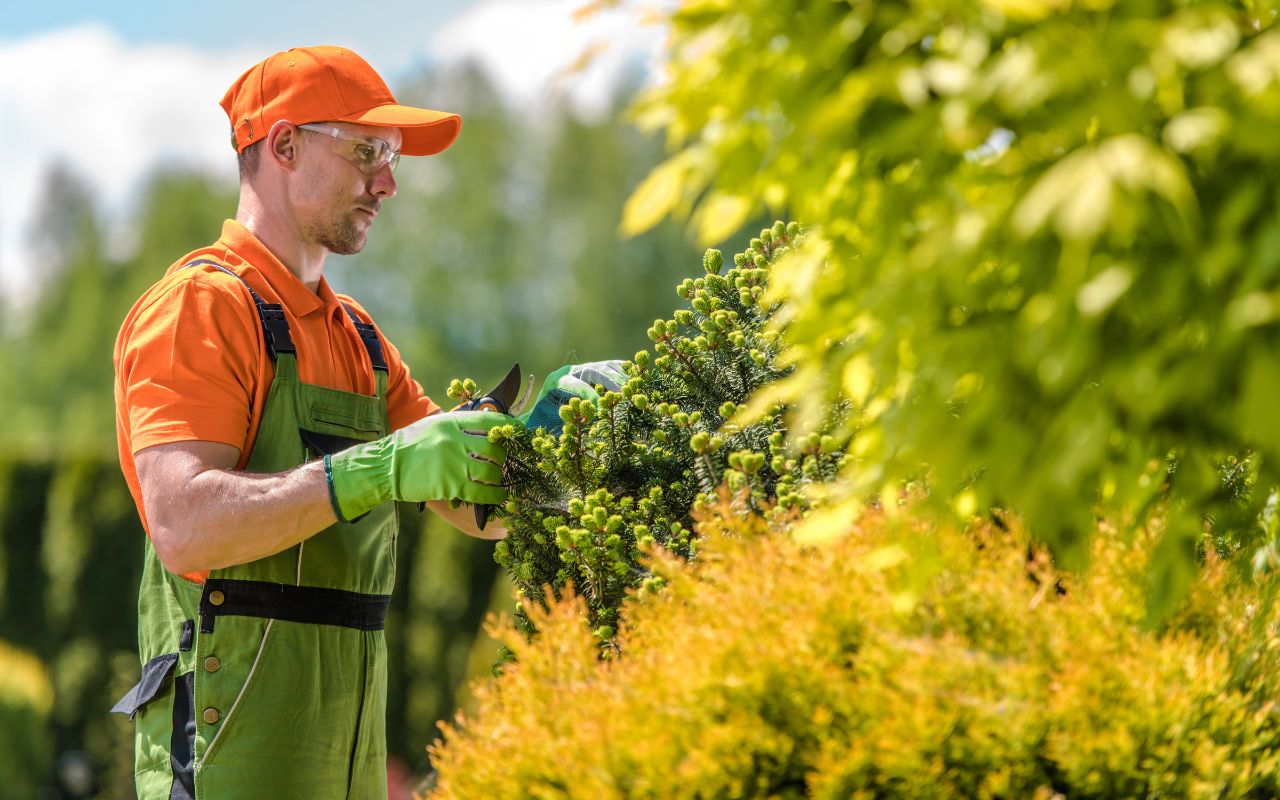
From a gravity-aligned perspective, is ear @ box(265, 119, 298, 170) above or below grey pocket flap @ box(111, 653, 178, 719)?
above

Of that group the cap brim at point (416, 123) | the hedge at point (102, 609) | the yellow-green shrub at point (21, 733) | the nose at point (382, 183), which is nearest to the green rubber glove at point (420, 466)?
the nose at point (382, 183)

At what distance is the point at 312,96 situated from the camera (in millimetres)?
3148

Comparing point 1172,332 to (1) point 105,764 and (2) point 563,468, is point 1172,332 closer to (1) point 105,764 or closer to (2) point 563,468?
(2) point 563,468

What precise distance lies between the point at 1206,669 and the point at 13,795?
9310 millimetres

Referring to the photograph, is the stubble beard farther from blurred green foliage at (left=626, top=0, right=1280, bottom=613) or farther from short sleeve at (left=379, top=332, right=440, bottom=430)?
blurred green foliage at (left=626, top=0, right=1280, bottom=613)

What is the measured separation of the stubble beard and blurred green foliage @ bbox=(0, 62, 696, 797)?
577 cm

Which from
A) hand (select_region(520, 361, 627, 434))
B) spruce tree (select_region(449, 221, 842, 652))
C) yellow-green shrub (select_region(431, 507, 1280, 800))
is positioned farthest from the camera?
hand (select_region(520, 361, 627, 434))

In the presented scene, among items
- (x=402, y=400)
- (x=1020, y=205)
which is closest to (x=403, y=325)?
(x=402, y=400)

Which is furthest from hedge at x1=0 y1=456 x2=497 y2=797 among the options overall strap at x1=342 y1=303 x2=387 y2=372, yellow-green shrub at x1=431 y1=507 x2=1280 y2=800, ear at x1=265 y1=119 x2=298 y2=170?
yellow-green shrub at x1=431 y1=507 x2=1280 y2=800

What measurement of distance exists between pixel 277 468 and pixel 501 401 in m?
0.59

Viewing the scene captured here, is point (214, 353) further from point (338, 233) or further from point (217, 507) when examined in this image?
point (338, 233)

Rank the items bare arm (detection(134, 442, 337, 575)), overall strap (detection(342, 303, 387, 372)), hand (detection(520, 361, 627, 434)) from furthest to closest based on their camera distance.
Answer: overall strap (detection(342, 303, 387, 372)), hand (detection(520, 361, 627, 434)), bare arm (detection(134, 442, 337, 575))

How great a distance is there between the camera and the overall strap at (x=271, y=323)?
293 cm

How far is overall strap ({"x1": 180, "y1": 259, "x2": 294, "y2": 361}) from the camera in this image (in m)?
2.93
